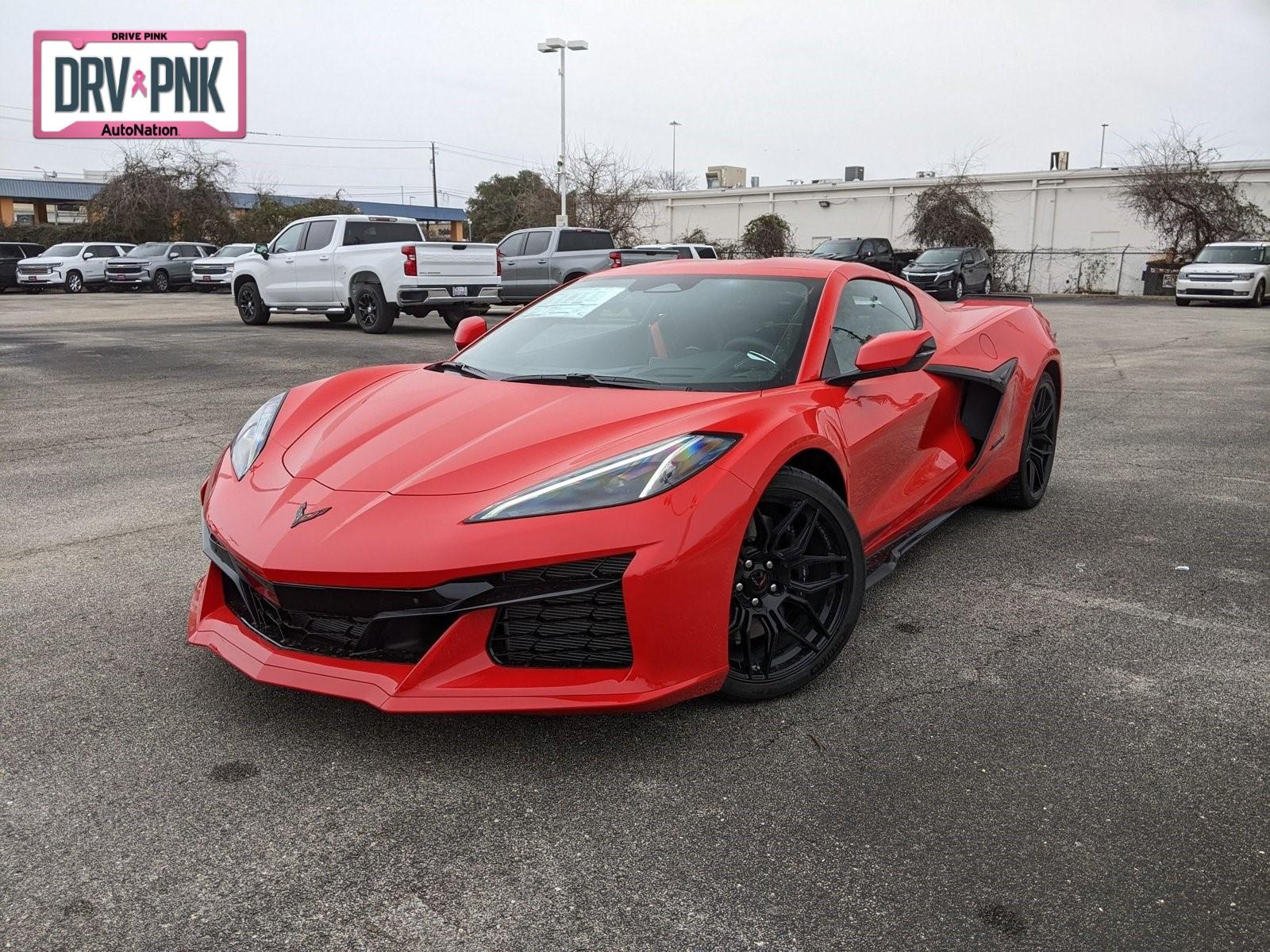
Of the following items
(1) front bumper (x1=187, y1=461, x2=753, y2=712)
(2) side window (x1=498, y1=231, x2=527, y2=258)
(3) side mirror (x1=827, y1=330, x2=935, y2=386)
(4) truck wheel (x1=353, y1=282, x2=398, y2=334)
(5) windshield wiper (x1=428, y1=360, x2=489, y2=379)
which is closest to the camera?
(1) front bumper (x1=187, y1=461, x2=753, y2=712)

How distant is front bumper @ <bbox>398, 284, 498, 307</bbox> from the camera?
52.0 ft

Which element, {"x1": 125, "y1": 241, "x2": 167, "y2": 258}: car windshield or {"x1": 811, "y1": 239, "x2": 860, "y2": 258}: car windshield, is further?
{"x1": 125, "y1": 241, "x2": 167, "y2": 258}: car windshield

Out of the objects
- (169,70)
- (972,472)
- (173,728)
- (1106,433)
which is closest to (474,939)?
(173,728)

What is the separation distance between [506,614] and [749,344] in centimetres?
152

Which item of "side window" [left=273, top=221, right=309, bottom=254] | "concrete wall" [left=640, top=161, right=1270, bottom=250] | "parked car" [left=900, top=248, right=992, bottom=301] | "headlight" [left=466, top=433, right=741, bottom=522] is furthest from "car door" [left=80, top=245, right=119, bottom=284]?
"headlight" [left=466, top=433, right=741, bottom=522]

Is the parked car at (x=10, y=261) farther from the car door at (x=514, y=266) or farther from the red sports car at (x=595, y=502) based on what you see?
the red sports car at (x=595, y=502)

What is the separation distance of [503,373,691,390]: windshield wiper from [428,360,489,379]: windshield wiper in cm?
19

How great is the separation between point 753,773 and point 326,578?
3.92 ft

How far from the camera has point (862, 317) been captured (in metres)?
4.22

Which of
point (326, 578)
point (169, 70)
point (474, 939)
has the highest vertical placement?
point (169, 70)

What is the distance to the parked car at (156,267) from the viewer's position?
103 feet

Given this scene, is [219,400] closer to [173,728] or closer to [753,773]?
[173,728]

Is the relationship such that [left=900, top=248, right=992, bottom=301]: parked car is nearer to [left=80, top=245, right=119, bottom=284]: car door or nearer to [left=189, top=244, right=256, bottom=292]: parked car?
[left=189, top=244, right=256, bottom=292]: parked car

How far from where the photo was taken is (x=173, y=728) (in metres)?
2.98
